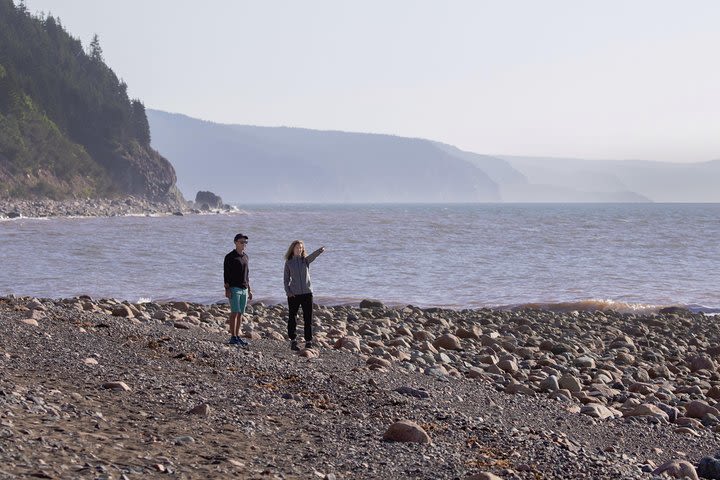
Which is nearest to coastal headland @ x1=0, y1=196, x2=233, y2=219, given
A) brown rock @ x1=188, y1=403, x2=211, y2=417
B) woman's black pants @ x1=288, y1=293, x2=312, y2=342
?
Result: woman's black pants @ x1=288, y1=293, x2=312, y2=342

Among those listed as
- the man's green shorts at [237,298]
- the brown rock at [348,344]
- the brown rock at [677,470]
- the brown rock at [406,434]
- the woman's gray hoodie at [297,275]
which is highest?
the woman's gray hoodie at [297,275]

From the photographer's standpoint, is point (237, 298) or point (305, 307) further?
point (305, 307)

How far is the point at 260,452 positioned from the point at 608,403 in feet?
20.5

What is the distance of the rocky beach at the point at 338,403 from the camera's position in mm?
7699

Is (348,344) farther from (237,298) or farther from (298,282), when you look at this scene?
(237,298)

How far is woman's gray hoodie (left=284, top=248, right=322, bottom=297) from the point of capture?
50.0 ft

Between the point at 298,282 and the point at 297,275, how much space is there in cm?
12

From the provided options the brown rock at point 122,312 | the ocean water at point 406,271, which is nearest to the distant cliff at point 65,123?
the ocean water at point 406,271

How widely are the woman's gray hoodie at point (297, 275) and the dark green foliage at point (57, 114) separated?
11412 cm

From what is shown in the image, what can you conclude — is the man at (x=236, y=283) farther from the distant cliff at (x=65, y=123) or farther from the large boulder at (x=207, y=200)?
the large boulder at (x=207, y=200)

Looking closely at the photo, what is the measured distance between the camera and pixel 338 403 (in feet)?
34.0

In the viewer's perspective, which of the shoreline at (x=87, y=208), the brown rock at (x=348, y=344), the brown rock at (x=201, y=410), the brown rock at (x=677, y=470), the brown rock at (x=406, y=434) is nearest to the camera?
the brown rock at (x=677, y=470)

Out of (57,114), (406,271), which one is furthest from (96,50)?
(406,271)

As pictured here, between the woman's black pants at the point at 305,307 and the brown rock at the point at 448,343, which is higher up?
the woman's black pants at the point at 305,307
